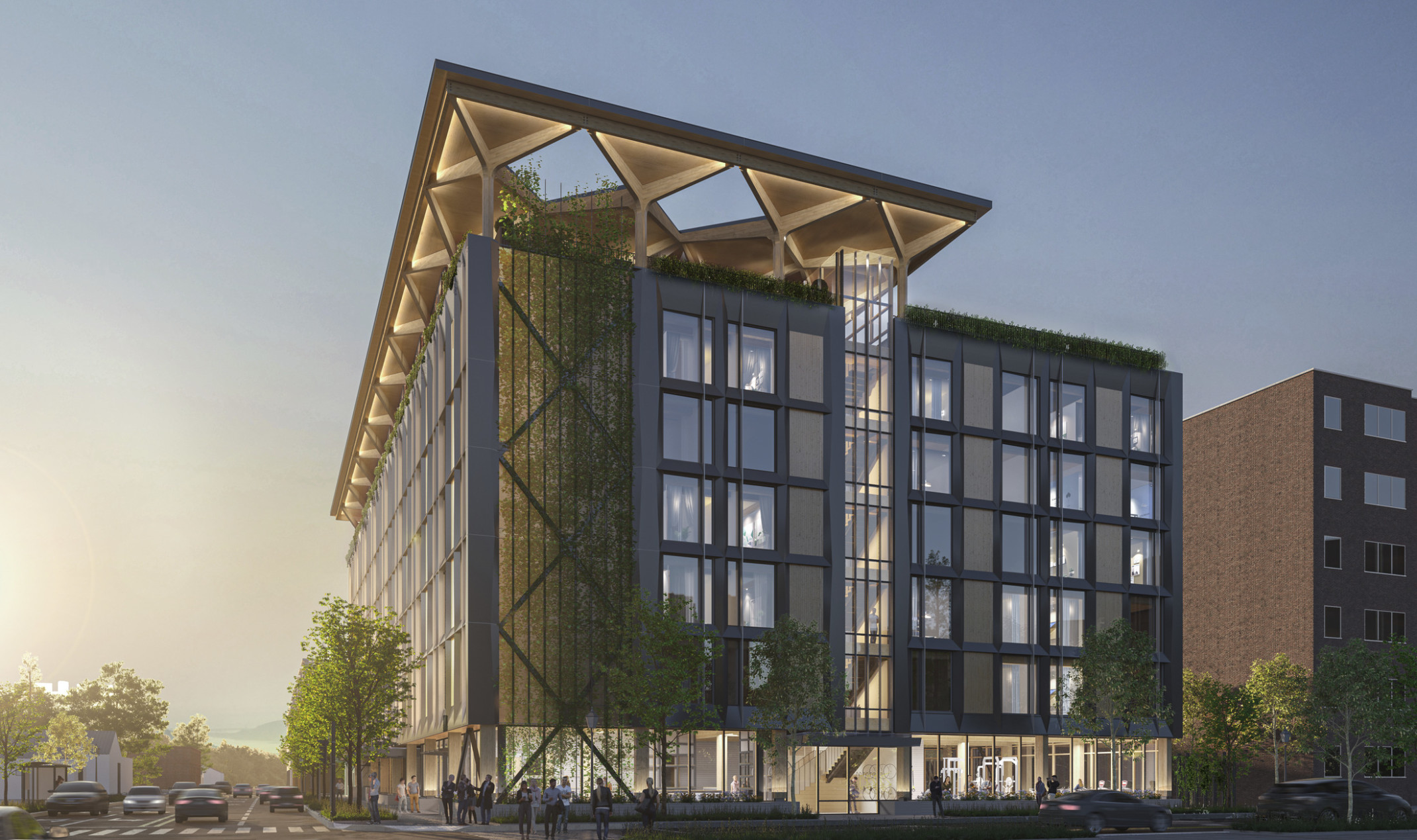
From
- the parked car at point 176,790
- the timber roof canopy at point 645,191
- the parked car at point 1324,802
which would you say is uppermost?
the timber roof canopy at point 645,191

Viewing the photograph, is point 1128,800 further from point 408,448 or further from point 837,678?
point 408,448

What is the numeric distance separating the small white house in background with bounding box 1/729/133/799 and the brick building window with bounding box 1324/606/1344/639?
259ft

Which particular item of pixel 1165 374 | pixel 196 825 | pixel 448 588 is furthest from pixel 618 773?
pixel 1165 374

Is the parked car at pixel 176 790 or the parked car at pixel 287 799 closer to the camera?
the parked car at pixel 287 799

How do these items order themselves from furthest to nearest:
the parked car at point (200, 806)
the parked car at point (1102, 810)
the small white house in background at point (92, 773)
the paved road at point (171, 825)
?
the small white house in background at point (92, 773) < the parked car at point (200, 806) < the parked car at point (1102, 810) < the paved road at point (171, 825)

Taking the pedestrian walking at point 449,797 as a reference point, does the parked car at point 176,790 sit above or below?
below

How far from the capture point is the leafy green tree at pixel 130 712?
148 metres

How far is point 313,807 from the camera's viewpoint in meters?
63.1

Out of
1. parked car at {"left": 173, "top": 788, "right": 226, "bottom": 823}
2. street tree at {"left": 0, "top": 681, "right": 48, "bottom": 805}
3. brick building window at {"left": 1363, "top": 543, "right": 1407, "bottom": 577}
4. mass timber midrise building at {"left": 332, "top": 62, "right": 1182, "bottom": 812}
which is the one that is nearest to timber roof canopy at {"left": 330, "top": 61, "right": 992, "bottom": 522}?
mass timber midrise building at {"left": 332, "top": 62, "right": 1182, "bottom": 812}

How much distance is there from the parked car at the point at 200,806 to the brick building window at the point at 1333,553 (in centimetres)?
5696

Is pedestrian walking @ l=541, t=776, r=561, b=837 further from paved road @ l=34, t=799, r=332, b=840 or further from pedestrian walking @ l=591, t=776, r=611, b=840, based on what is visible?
paved road @ l=34, t=799, r=332, b=840

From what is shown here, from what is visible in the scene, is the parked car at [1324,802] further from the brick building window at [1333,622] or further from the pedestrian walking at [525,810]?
the pedestrian walking at [525,810]

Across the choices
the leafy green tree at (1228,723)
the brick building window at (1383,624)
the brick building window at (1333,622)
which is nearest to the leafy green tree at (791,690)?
the leafy green tree at (1228,723)

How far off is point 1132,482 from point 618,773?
3030 cm
